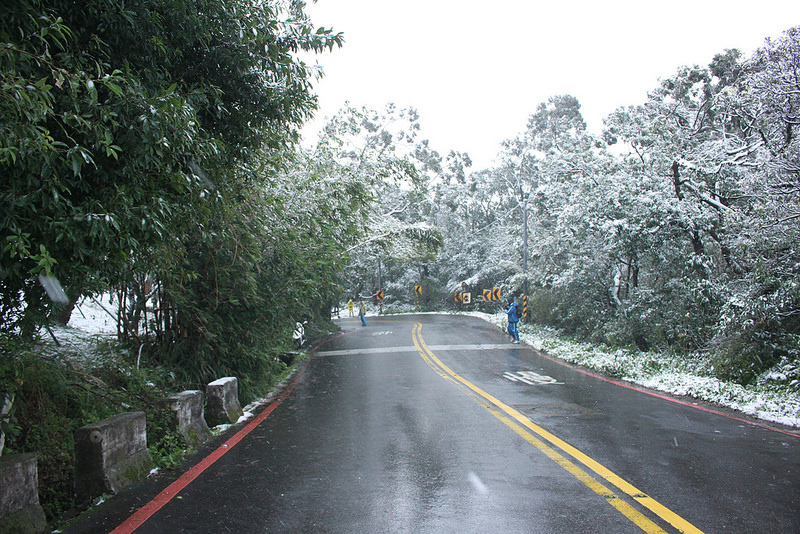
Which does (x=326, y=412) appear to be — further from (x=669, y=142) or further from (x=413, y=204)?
(x=413, y=204)

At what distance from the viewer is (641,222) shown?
549 inches

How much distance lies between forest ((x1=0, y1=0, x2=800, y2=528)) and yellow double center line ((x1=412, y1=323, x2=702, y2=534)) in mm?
4359

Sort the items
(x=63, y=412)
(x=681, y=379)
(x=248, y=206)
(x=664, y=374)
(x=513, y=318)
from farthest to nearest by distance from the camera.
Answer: (x=513, y=318) → (x=664, y=374) → (x=681, y=379) → (x=248, y=206) → (x=63, y=412)

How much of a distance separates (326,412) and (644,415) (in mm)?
4647

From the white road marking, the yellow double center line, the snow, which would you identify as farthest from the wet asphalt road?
the white road marking

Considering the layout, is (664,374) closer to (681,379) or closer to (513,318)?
(681,379)

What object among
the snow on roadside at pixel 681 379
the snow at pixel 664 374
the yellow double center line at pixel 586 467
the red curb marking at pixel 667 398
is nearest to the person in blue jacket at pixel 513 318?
the snow on roadside at pixel 681 379

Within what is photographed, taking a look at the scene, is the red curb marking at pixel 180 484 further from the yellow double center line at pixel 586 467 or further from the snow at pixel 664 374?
the yellow double center line at pixel 586 467

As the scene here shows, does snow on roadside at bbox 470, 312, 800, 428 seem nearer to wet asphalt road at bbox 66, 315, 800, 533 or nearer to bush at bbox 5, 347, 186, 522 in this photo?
wet asphalt road at bbox 66, 315, 800, 533

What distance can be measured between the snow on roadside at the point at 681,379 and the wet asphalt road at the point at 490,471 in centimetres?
58

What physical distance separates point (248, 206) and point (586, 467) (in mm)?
6068

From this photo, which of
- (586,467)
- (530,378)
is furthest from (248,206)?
(530,378)

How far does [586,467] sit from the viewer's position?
568 cm

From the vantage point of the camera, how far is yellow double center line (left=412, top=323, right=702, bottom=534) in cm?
431
